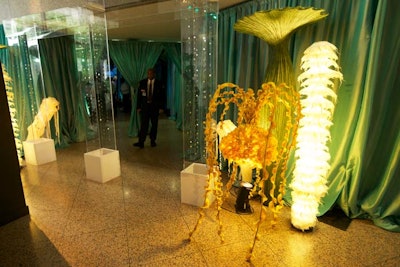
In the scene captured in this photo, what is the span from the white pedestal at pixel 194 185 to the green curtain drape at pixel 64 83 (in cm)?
287

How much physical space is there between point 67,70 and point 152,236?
13.4 ft

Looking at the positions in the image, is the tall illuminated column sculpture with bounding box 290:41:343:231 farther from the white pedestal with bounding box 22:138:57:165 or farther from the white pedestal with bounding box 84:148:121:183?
the white pedestal with bounding box 22:138:57:165

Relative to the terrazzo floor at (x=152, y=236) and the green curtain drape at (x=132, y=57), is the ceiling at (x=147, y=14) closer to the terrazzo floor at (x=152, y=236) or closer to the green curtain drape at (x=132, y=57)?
the green curtain drape at (x=132, y=57)

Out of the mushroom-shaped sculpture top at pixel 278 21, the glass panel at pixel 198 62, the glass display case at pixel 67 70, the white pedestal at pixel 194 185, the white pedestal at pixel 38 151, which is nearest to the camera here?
the mushroom-shaped sculpture top at pixel 278 21

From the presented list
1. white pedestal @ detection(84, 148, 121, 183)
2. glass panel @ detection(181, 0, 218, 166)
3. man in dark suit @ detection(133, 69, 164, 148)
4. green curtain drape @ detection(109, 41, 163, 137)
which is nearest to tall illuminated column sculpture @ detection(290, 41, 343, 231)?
glass panel @ detection(181, 0, 218, 166)

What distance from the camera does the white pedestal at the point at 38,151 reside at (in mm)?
3682

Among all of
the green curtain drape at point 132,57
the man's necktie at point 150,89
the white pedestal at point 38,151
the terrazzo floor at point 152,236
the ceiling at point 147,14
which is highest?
the ceiling at point 147,14

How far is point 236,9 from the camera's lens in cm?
313

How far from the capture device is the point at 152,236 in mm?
2047

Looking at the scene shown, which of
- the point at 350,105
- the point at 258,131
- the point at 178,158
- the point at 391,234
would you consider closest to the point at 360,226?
the point at 391,234

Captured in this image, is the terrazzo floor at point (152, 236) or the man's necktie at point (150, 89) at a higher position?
the man's necktie at point (150, 89)

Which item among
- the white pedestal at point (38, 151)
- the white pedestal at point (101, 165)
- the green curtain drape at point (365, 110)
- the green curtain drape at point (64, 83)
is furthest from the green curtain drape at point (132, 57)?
the green curtain drape at point (365, 110)

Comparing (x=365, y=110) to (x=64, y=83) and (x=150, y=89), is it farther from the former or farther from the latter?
(x=64, y=83)

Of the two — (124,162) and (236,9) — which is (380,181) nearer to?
(236,9)
